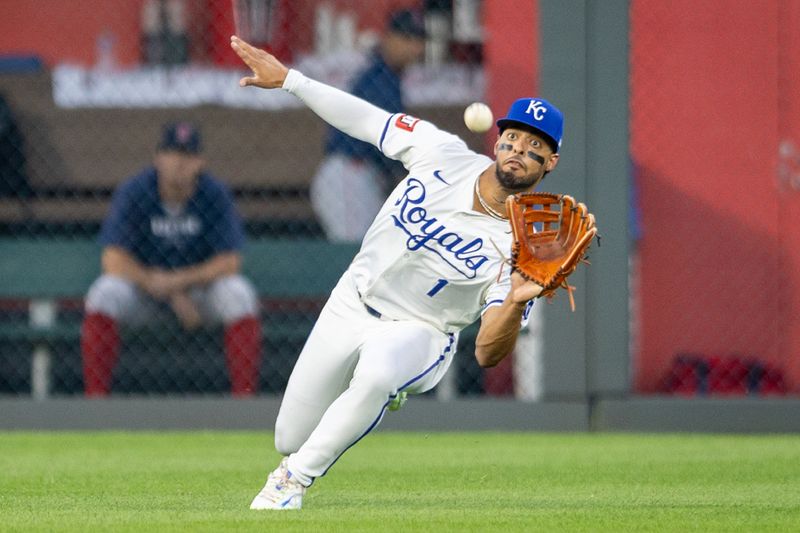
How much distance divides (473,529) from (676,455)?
3.29 m

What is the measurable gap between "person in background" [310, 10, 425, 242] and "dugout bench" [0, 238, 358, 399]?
249mm

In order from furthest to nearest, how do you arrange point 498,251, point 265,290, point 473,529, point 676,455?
1. point 265,290
2. point 676,455
3. point 498,251
4. point 473,529

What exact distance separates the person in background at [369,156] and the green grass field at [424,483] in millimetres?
1574

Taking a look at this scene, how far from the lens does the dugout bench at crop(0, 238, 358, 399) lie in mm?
9383

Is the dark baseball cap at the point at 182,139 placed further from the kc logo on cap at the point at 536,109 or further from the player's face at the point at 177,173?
the kc logo on cap at the point at 536,109

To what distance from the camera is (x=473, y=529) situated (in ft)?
14.7

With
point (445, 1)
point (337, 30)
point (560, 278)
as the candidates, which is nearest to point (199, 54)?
point (337, 30)

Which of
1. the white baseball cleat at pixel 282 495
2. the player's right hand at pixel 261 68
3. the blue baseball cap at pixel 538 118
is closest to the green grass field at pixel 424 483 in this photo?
the white baseball cleat at pixel 282 495

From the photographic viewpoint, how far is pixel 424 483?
6.27 metres

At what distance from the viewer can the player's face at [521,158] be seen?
534cm

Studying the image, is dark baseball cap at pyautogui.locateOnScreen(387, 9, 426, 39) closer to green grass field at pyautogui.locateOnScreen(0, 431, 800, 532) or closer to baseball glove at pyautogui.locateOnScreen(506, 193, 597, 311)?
green grass field at pyautogui.locateOnScreen(0, 431, 800, 532)

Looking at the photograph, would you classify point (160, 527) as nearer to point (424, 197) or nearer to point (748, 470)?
point (424, 197)

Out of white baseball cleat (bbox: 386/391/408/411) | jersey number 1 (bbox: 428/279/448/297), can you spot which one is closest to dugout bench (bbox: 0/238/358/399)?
jersey number 1 (bbox: 428/279/448/297)

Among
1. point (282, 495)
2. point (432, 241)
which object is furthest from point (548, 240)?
point (282, 495)
